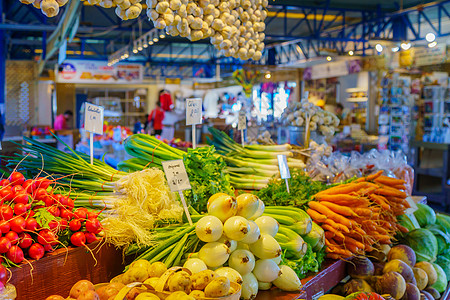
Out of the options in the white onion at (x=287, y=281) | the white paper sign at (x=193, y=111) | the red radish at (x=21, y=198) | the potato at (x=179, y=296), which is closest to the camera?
the potato at (x=179, y=296)

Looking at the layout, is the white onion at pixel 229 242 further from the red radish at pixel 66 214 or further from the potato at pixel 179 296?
the red radish at pixel 66 214

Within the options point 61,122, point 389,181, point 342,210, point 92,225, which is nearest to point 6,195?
point 92,225

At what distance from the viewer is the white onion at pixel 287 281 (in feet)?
6.98

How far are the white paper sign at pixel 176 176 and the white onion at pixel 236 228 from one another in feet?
1.37

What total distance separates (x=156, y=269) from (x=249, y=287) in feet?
1.41

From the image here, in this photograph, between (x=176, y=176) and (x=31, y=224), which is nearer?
(x=31, y=224)

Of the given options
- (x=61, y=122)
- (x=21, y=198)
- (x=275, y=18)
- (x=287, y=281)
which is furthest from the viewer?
(x=275, y=18)

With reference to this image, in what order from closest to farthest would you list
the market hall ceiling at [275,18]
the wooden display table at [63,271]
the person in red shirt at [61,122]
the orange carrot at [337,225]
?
the wooden display table at [63,271], the orange carrot at [337,225], the market hall ceiling at [275,18], the person in red shirt at [61,122]

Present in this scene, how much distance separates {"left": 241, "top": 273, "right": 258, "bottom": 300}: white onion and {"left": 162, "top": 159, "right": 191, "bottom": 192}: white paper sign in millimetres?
580

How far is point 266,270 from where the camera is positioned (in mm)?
2064

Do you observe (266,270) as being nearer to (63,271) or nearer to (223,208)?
(223,208)

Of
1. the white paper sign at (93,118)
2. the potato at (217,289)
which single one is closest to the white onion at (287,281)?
the potato at (217,289)

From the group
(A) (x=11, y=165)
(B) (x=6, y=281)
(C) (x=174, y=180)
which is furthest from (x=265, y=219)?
(A) (x=11, y=165)

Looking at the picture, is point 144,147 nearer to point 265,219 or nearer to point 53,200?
point 53,200
